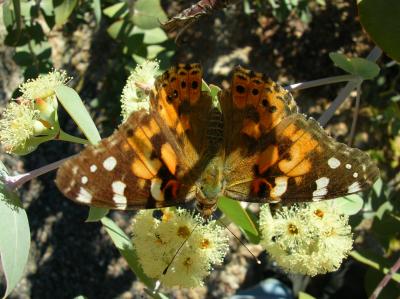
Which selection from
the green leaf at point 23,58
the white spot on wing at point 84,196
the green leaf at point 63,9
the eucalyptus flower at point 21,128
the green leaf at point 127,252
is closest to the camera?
the white spot on wing at point 84,196

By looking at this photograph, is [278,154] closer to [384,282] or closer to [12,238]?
[384,282]

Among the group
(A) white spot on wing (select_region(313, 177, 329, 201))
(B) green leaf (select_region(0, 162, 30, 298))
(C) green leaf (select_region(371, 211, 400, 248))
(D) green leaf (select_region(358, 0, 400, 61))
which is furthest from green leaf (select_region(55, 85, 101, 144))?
(C) green leaf (select_region(371, 211, 400, 248))

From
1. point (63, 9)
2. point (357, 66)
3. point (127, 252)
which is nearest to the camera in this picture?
point (127, 252)

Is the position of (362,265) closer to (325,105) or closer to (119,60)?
(325,105)

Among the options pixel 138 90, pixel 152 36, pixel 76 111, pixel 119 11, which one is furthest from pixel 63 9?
pixel 76 111

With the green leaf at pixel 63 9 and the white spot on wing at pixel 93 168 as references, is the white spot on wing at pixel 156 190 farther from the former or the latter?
the green leaf at pixel 63 9

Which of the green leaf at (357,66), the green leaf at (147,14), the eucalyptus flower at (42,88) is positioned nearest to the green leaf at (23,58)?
the green leaf at (147,14)
